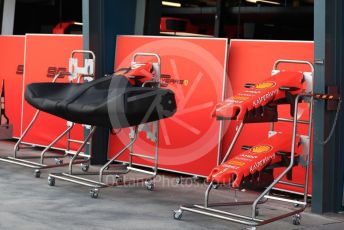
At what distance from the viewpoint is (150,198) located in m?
5.53

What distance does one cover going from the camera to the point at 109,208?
5.09 m

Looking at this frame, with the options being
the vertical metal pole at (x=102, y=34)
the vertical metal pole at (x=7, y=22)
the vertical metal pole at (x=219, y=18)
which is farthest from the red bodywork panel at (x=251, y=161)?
the vertical metal pole at (x=7, y=22)

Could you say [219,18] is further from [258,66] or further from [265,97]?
[265,97]

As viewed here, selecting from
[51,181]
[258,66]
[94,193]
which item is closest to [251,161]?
[94,193]

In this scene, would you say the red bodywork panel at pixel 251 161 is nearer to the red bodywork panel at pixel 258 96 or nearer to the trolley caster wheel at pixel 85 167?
the red bodywork panel at pixel 258 96

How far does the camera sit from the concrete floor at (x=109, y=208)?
4.59 m

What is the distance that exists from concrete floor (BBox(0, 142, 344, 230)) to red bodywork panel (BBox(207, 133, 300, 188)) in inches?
13.7

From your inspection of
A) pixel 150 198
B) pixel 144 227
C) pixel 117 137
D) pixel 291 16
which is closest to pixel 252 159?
pixel 144 227

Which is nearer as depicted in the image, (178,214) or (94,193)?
(178,214)

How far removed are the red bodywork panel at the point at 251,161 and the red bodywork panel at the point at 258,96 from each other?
0.30 m

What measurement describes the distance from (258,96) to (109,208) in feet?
4.56

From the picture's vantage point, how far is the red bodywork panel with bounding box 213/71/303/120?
4.57m

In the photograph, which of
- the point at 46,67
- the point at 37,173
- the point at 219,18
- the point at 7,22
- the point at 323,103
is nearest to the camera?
→ the point at 323,103

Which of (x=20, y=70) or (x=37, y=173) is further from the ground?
(x=20, y=70)
